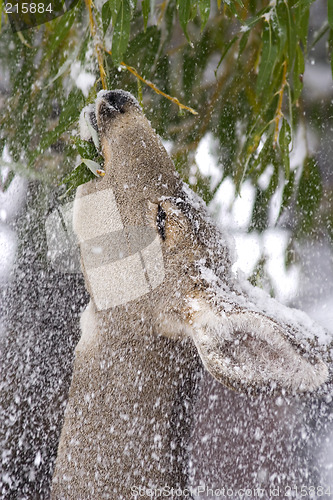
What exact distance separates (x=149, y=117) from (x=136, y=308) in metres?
1.03

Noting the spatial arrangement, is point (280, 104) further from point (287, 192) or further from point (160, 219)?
point (160, 219)

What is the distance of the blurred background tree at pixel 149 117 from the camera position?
4.56 feet

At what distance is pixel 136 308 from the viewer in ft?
3.48

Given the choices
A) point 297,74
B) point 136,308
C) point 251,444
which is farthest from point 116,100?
point 251,444

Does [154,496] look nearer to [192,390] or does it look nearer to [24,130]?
[192,390]

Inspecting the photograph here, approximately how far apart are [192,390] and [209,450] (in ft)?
0.70

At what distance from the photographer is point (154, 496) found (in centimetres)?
100

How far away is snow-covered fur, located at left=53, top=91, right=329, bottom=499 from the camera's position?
1.01 metres

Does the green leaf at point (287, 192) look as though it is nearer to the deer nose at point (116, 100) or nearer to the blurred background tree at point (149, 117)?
the blurred background tree at point (149, 117)
